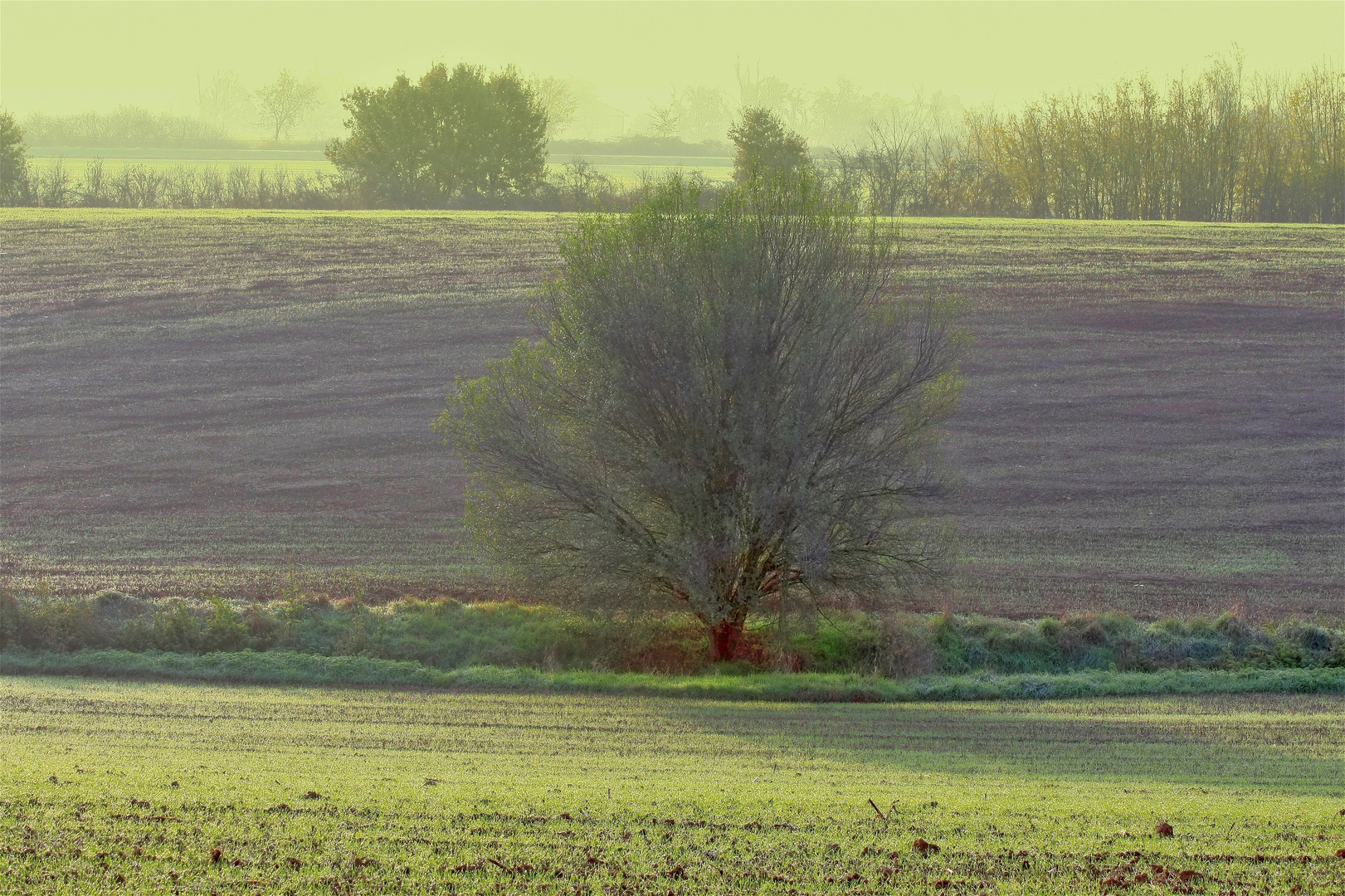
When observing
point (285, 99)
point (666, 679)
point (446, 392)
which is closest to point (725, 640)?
point (666, 679)

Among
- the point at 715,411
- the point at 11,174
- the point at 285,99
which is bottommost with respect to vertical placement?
the point at 715,411

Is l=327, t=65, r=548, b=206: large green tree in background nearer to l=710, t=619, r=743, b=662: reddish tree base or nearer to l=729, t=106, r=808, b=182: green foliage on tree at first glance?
l=729, t=106, r=808, b=182: green foliage on tree

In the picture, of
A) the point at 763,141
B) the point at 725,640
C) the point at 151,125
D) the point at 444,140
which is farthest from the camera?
the point at 151,125

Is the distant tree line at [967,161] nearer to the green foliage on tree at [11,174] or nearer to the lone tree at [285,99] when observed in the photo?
the green foliage on tree at [11,174]

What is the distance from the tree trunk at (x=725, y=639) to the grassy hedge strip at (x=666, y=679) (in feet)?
4.93

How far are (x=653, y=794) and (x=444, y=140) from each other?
60.4 m

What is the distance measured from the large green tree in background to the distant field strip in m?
10.7

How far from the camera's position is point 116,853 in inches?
334

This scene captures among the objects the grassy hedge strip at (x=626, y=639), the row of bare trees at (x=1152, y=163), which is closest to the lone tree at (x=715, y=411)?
the grassy hedge strip at (x=626, y=639)

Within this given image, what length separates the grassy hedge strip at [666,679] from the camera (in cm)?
1830

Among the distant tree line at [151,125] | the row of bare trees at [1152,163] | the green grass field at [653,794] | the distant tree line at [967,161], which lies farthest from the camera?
the distant tree line at [151,125]

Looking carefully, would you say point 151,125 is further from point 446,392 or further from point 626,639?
point 626,639

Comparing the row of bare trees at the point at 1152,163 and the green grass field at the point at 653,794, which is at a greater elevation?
the row of bare trees at the point at 1152,163

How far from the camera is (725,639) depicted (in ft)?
68.4
